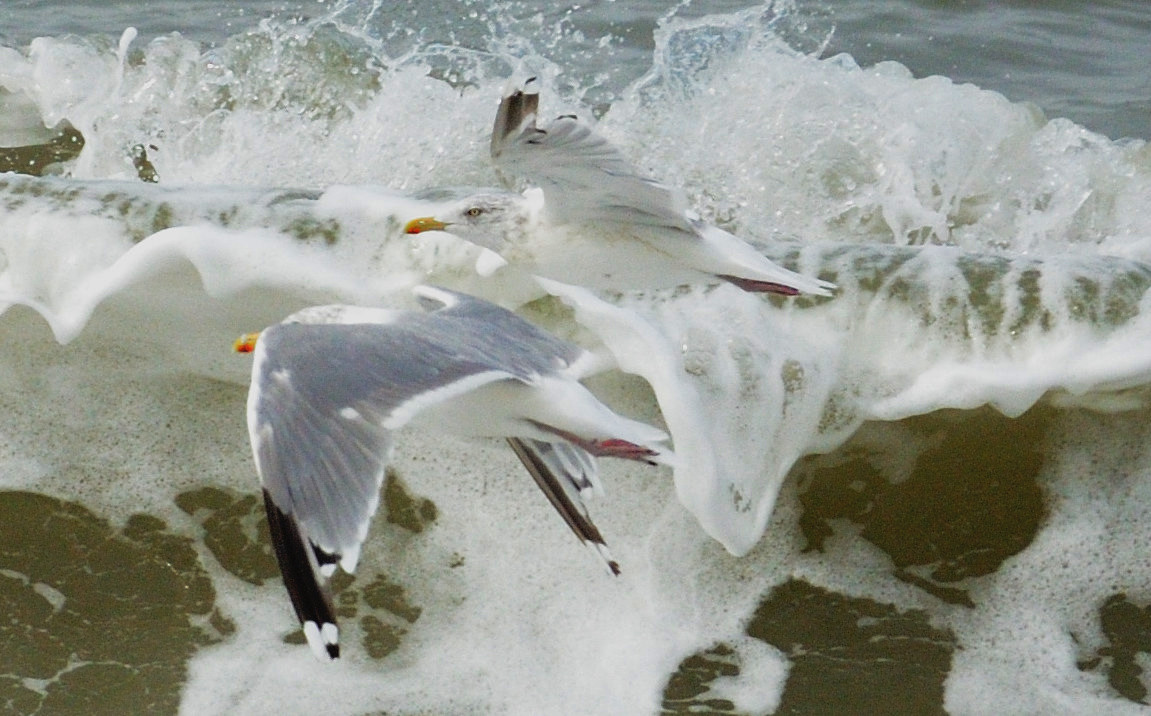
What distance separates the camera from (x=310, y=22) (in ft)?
23.7

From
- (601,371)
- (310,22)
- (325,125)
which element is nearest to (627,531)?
(601,371)

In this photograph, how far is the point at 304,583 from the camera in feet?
8.95

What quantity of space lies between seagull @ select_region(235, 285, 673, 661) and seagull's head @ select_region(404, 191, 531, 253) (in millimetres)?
779

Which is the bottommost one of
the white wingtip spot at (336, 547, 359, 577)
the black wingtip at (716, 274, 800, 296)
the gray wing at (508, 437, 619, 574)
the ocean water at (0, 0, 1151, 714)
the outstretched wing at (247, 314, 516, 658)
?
the ocean water at (0, 0, 1151, 714)

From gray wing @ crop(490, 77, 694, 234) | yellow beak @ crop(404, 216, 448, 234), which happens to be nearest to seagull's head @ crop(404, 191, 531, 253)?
yellow beak @ crop(404, 216, 448, 234)

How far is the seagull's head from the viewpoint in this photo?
15.0 feet

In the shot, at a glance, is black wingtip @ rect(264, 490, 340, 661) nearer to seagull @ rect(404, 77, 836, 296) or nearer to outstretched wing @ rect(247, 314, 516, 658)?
outstretched wing @ rect(247, 314, 516, 658)

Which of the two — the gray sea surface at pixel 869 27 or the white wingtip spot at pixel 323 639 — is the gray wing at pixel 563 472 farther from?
the gray sea surface at pixel 869 27

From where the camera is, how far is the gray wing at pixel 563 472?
3.51 meters

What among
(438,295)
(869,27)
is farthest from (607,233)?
(869,27)

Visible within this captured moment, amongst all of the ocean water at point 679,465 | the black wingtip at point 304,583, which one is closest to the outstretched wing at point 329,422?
the black wingtip at point 304,583

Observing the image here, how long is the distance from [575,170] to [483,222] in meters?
0.40

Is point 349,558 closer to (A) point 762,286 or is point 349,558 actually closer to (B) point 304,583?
(B) point 304,583

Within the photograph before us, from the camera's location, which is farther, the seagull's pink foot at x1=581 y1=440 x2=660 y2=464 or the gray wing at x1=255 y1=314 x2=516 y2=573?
the seagull's pink foot at x1=581 y1=440 x2=660 y2=464
